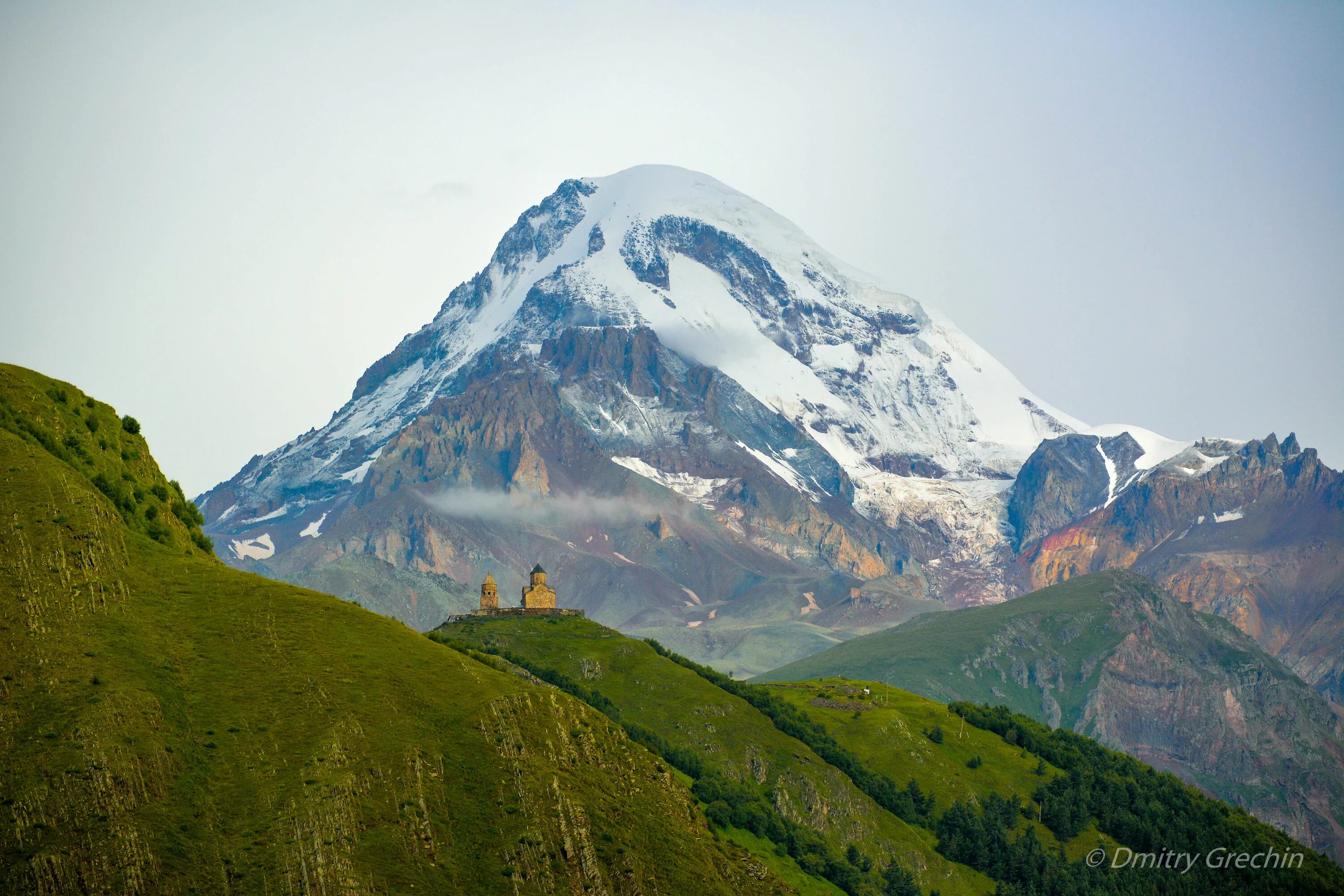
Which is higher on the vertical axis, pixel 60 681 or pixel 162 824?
pixel 60 681

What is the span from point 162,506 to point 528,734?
5499cm

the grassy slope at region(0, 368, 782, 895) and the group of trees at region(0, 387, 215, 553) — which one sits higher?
the group of trees at region(0, 387, 215, 553)

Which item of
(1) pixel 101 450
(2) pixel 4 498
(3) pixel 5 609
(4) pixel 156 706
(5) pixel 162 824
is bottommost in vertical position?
(5) pixel 162 824

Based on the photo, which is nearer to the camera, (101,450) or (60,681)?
(60,681)

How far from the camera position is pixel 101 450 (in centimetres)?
16950

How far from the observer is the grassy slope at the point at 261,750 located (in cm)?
11738

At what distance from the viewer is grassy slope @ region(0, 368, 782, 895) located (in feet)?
385

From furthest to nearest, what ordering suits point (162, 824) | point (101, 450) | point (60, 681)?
point (101, 450) → point (60, 681) → point (162, 824)

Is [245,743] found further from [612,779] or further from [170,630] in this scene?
[612,779]

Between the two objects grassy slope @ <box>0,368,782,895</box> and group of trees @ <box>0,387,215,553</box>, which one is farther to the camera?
group of trees @ <box>0,387,215,553</box>

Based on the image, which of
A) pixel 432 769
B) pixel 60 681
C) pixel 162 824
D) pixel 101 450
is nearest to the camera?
pixel 162 824

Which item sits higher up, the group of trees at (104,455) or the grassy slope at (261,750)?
the group of trees at (104,455)

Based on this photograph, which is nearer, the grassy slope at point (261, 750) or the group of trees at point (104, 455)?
the grassy slope at point (261, 750)

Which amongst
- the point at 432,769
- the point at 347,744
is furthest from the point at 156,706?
the point at 432,769
